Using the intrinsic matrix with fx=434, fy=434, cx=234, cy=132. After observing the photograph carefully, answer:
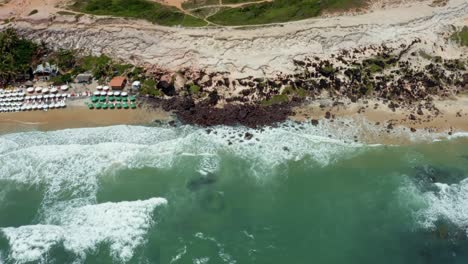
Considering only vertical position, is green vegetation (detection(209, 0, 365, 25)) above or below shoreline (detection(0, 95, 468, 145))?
above

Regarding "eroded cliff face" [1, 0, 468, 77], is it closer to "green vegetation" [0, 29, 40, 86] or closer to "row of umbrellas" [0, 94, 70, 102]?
"row of umbrellas" [0, 94, 70, 102]

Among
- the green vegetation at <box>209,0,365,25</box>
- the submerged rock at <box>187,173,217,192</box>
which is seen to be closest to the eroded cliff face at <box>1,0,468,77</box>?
the green vegetation at <box>209,0,365,25</box>

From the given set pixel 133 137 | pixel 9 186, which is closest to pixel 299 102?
pixel 133 137

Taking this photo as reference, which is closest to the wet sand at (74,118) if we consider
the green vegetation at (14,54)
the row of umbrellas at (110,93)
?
the row of umbrellas at (110,93)

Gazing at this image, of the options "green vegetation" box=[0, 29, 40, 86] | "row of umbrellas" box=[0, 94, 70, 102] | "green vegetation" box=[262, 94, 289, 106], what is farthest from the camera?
"green vegetation" box=[0, 29, 40, 86]

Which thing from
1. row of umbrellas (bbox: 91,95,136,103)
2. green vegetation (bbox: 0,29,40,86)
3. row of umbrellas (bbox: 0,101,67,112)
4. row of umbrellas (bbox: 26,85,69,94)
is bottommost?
row of umbrellas (bbox: 0,101,67,112)

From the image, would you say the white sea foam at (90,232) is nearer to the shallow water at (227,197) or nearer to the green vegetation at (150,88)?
the shallow water at (227,197)

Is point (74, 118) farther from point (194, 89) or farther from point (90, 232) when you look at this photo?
point (90, 232)
